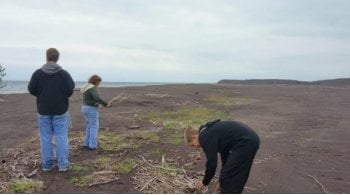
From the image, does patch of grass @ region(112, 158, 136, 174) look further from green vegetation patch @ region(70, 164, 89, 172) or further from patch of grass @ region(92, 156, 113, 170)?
green vegetation patch @ region(70, 164, 89, 172)

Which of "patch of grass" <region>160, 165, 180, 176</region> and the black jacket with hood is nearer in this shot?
the black jacket with hood

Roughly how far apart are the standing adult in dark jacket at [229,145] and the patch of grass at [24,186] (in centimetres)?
312

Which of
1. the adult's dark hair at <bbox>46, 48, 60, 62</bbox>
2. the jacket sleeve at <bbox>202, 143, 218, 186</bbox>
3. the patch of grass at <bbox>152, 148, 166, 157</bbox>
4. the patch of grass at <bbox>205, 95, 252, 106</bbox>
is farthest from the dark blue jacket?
the patch of grass at <bbox>205, 95, 252, 106</bbox>

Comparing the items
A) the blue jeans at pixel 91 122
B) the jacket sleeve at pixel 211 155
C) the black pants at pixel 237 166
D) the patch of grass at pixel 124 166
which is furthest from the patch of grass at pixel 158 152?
the jacket sleeve at pixel 211 155

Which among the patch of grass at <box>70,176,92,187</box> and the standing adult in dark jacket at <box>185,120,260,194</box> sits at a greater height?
the standing adult in dark jacket at <box>185,120,260,194</box>

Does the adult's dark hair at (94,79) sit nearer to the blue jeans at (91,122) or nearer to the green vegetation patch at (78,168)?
the blue jeans at (91,122)

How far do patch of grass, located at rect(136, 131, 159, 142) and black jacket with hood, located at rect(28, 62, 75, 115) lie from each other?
4.08 metres

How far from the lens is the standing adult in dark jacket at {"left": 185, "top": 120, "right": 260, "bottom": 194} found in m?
6.77

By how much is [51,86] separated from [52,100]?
25cm

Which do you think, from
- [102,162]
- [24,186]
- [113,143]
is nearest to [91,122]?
[113,143]

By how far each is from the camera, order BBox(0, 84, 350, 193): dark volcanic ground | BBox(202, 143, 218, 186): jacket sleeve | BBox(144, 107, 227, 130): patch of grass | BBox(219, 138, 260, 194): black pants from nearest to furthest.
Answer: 1. BBox(202, 143, 218, 186): jacket sleeve
2. BBox(219, 138, 260, 194): black pants
3. BBox(0, 84, 350, 193): dark volcanic ground
4. BBox(144, 107, 227, 130): patch of grass

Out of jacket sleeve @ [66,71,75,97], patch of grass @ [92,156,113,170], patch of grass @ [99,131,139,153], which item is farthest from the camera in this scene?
patch of grass @ [99,131,139,153]

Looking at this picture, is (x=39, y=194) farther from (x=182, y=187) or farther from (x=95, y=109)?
(x=95, y=109)

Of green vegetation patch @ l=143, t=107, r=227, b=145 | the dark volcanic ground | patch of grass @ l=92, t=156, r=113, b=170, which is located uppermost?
patch of grass @ l=92, t=156, r=113, b=170
